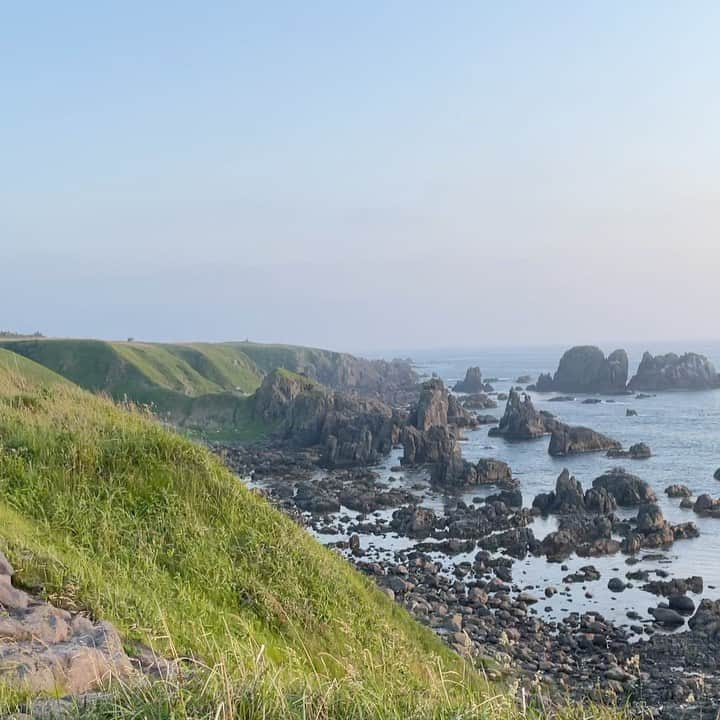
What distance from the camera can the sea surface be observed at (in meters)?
31.6

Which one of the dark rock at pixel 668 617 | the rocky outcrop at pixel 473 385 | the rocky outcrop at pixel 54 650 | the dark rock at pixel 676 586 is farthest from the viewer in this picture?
the rocky outcrop at pixel 473 385

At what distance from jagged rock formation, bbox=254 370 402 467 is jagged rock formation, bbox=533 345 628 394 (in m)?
63.7

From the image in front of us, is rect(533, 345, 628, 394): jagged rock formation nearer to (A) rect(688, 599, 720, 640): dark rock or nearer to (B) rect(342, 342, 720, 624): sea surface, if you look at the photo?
(B) rect(342, 342, 720, 624): sea surface

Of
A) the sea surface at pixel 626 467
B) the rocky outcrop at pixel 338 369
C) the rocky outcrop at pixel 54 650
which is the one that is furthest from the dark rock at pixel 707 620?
the rocky outcrop at pixel 338 369

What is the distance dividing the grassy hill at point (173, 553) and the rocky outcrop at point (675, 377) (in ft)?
438

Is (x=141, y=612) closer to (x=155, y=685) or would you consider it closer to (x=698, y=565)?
(x=155, y=685)

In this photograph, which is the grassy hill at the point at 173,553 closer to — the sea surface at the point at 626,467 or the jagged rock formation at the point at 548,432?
the sea surface at the point at 626,467

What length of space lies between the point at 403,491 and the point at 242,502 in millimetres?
41593

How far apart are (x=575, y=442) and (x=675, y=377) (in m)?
78.1

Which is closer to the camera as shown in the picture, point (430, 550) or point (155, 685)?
point (155, 685)

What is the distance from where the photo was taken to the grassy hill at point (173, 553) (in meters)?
8.06

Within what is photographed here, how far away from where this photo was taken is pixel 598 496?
4712 centimetres

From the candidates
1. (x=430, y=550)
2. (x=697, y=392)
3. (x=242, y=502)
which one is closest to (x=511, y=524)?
(x=430, y=550)

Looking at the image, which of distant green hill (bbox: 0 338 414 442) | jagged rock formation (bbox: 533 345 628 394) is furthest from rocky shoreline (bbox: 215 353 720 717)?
jagged rock formation (bbox: 533 345 628 394)
